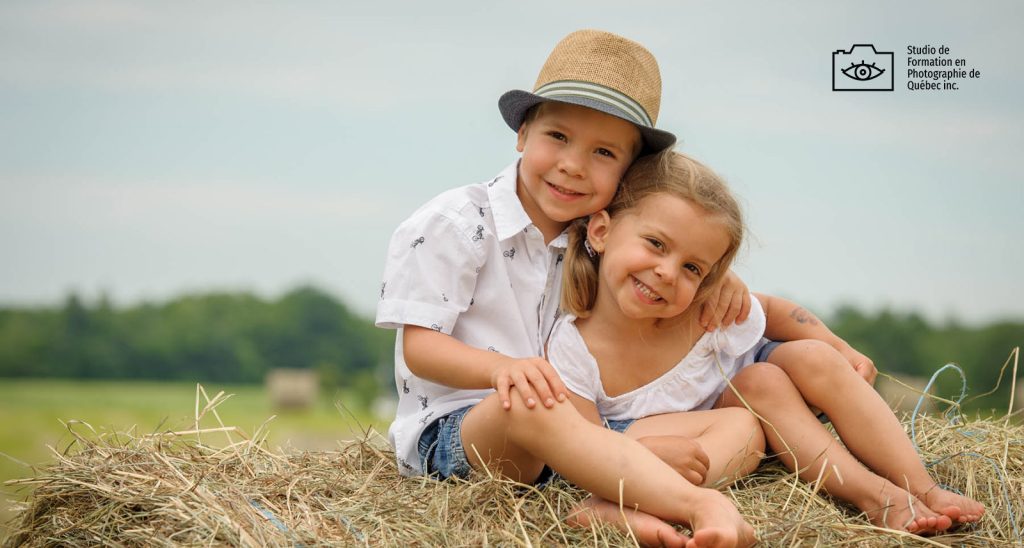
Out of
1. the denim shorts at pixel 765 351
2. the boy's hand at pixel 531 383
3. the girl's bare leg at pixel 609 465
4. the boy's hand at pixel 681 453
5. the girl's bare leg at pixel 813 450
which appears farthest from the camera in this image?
the denim shorts at pixel 765 351

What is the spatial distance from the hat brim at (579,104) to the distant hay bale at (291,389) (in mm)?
7920

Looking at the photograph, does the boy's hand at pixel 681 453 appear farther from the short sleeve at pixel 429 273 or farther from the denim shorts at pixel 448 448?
the short sleeve at pixel 429 273

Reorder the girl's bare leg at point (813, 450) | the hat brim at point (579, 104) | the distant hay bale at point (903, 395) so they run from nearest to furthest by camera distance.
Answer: the girl's bare leg at point (813, 450)
the hat brim at point (579, 104)
the distant hay bale at point (903, 395)

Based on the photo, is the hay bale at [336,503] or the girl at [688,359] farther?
the girl at [688,359]

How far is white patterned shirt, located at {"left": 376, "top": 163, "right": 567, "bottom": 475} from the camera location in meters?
2.79

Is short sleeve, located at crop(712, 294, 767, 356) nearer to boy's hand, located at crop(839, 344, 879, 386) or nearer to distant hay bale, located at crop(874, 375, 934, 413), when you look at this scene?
boy's hand, located at crop(839, 344, 879, 386)

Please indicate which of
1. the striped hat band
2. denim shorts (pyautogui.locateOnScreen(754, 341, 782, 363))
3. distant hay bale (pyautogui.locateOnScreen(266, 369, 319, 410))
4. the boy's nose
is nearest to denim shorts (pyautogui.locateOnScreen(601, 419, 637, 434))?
denim shorts (pyautogui.locateOnScreen(754, 341, 782, 363))

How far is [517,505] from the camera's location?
8.04 ft

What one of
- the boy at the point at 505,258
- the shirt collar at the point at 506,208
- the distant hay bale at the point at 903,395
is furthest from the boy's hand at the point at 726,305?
the distant hay bale at the point at 903,395

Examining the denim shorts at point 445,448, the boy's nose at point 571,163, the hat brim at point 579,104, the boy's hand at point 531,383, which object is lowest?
the denim shorts at point 445,448

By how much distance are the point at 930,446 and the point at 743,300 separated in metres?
0.87

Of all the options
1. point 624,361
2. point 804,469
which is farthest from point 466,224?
point 804,469

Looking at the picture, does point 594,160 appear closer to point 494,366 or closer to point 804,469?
point 494,366

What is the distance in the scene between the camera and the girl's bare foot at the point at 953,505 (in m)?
2.59
